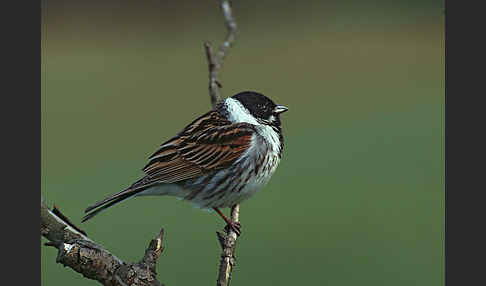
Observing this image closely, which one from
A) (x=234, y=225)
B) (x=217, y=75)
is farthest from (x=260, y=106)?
(x=234, y=225)

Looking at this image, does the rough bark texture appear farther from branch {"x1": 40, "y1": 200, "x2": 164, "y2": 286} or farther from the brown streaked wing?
the brown streaked wing

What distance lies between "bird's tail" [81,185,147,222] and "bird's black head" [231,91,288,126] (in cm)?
91

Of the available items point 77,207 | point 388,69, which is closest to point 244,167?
point 77,207

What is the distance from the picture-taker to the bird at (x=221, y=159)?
3969 mm

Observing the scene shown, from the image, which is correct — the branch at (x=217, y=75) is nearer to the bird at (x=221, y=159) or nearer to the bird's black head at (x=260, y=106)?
the bird at (x=221, y=159)

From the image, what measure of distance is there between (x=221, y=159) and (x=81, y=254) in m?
1.85

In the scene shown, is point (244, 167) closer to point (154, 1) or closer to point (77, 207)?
point (77, 207)

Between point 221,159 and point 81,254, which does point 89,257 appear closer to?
point 81,254

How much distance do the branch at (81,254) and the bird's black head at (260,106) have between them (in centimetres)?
194

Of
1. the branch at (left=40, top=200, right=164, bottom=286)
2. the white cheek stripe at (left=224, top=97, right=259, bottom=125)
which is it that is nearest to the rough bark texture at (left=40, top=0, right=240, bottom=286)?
the branch at (left=40, top=200, right=164, bottom=286)

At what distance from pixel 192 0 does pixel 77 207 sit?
10.2 m

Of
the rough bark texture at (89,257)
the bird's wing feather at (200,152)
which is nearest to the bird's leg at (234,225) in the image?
the bird's wing feather at (200,152)

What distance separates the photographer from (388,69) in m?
13.2

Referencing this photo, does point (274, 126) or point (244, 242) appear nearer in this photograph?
point (274, 126)
